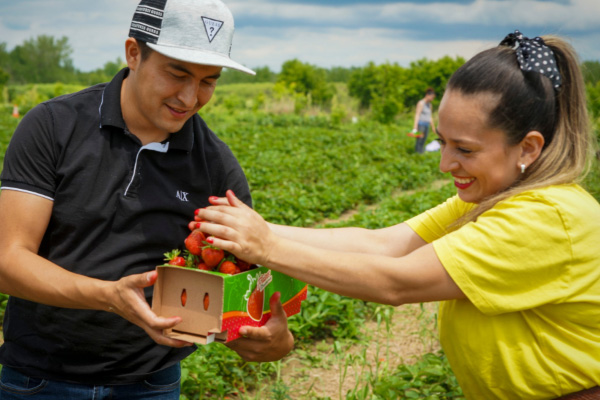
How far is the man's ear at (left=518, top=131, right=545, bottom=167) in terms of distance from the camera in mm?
1872

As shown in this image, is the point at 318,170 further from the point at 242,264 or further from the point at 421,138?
the point at 242,264

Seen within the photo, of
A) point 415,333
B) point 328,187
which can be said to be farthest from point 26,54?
point 415,333

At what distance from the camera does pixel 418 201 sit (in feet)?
29.4

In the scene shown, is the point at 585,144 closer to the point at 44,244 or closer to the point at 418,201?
the point at 44,244

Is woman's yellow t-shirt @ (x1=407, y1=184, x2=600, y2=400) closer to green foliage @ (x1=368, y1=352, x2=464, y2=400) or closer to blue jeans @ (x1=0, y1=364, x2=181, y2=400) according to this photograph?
blue jeans @ (x1=0, y1=364, x2=181, y2=400)

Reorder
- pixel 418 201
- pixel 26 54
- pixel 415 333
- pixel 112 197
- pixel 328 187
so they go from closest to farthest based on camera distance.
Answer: pixel 112 197 → pixel 415 333 → pixel 418 201 → pixel 328 187 → pixel 26 54

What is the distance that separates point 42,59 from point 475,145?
260 feet

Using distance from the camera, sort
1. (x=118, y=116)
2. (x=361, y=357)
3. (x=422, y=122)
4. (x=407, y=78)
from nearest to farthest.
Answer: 1. (x=118, y=116)
2. (x=361, y=357)
3. (x=422, y=122)
4. (x=407, y=78)

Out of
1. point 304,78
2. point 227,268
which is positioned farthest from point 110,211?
point 304,78

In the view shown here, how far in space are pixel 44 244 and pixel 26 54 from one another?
259 ft

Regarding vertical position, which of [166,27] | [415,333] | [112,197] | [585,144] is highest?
[166,27]

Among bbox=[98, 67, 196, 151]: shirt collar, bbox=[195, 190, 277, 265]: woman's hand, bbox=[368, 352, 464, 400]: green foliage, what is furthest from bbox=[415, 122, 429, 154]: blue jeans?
bbox=[195, 190, 277, 265]: woman's hand

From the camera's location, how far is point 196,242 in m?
1.86

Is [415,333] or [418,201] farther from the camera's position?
[418,201]
